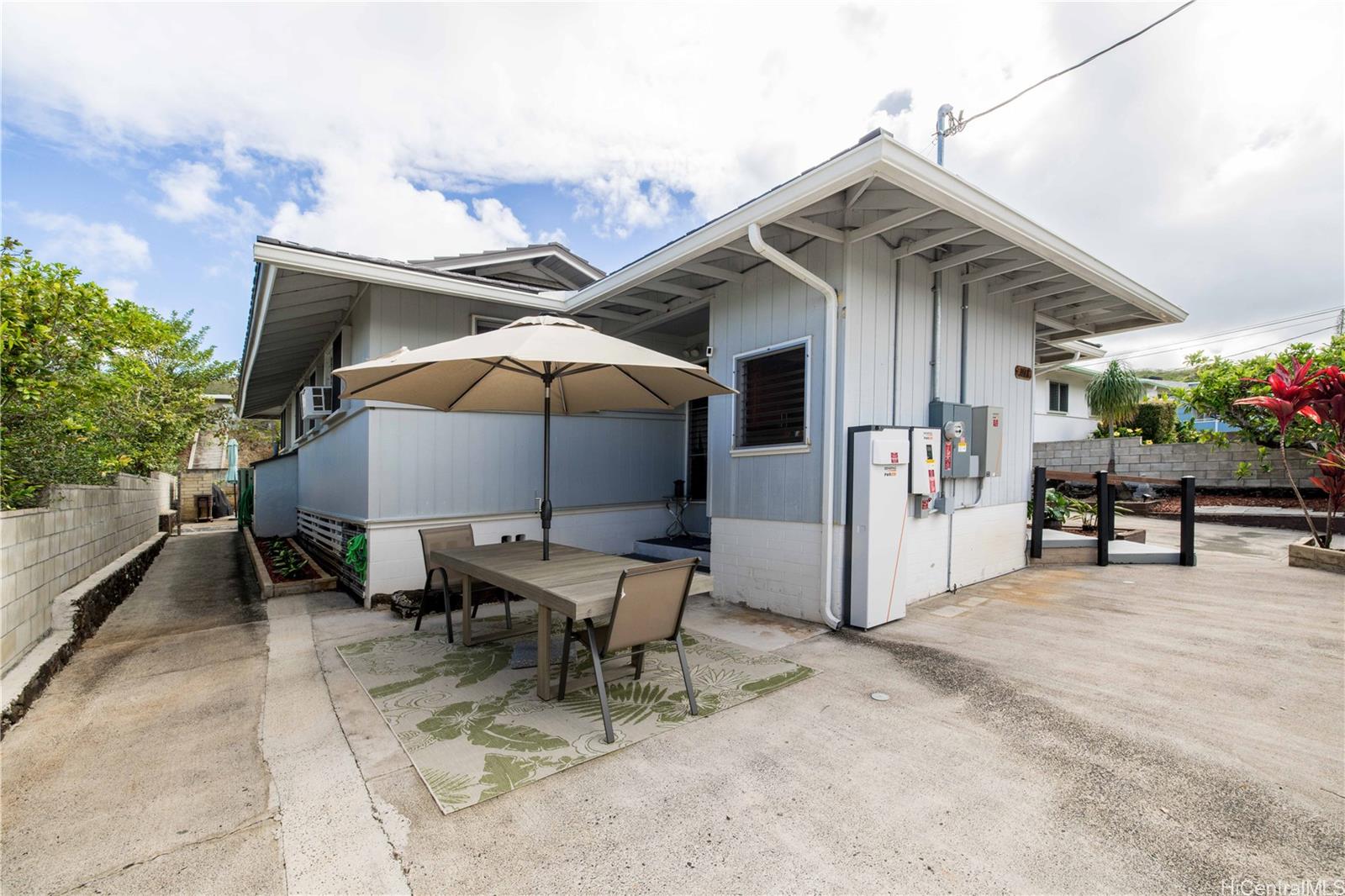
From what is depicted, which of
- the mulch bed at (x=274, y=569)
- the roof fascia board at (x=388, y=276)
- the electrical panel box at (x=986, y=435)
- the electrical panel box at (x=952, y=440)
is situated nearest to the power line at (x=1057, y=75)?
the electrical panel box at (x=986, y=435)

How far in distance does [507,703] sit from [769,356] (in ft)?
11.3

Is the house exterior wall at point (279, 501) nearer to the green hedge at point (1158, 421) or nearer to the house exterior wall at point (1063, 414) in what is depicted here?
the house exterior wall at point (1063, 414)

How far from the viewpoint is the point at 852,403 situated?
4.39 m

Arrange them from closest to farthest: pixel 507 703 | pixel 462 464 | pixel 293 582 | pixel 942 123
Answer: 1. pixel 507 703
2. pixel 462 464
3. pixel 293 582
4. pixel 942 123

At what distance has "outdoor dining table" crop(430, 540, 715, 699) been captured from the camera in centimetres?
262

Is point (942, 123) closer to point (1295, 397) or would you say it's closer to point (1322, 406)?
point (1295, 397)

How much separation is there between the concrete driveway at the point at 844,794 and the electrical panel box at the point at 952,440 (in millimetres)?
1826

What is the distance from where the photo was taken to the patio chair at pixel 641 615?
2521 mm

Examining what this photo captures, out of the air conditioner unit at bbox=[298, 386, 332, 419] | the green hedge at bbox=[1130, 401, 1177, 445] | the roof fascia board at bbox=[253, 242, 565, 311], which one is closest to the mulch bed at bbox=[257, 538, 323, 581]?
the air conditioner unit at bbox=[298, 386, 332, 419]

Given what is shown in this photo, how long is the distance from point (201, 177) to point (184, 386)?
21.1 ft

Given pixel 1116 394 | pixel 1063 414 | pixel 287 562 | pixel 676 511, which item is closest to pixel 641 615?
pixel 676 511

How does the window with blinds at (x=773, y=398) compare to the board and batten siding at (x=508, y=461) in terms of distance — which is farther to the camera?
the board and batten siding at (x=508, y=461)

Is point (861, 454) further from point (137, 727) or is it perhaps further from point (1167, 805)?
point (137, 727)

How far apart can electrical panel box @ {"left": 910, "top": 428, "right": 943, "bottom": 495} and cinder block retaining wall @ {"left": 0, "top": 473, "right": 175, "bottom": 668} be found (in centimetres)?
571
